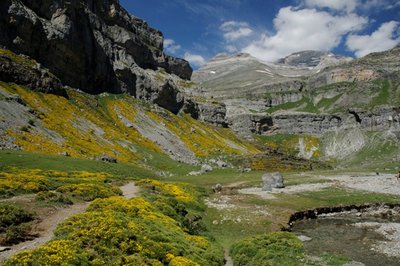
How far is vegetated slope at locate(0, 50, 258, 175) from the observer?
8912 centimetres

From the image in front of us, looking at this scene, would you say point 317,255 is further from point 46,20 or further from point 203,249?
point 46,20

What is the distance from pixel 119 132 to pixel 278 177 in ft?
216

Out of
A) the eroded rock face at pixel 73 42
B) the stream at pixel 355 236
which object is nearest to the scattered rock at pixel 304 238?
the stream at pixel 355 236

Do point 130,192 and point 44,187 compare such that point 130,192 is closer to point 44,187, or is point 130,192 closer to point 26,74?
point 44,187

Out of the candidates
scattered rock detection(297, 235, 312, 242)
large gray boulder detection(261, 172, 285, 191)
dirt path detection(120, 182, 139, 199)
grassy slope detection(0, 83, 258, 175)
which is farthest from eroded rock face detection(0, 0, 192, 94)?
scattered rock detection(297, 235, 312, 242)

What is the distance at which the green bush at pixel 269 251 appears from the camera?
32.8 metres

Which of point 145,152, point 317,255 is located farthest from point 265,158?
point 317,255

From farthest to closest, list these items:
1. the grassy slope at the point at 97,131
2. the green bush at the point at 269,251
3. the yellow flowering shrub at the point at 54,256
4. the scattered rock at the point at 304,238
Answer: the grassy slope at the point at 97,131
the scattered rock at the point at 304,238
the green bush at the point at 269,251
the yellow flowering shrub at the point at 54,256

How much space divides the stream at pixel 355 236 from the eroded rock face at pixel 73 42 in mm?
119285

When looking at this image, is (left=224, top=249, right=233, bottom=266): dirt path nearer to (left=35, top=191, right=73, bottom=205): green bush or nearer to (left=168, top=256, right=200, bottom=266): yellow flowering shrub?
(left=168, top=256, right=200, bottom=266): yellow flowering shrub

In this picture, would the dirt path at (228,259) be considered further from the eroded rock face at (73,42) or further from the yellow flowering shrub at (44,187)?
the eroded rock face at (73,42)

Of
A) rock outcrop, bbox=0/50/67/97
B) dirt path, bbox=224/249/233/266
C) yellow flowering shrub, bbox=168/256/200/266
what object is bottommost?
dirt path, bbox=224/249/233/266

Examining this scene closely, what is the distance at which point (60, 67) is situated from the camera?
14700cm

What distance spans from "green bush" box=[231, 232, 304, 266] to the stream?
2.08 m
